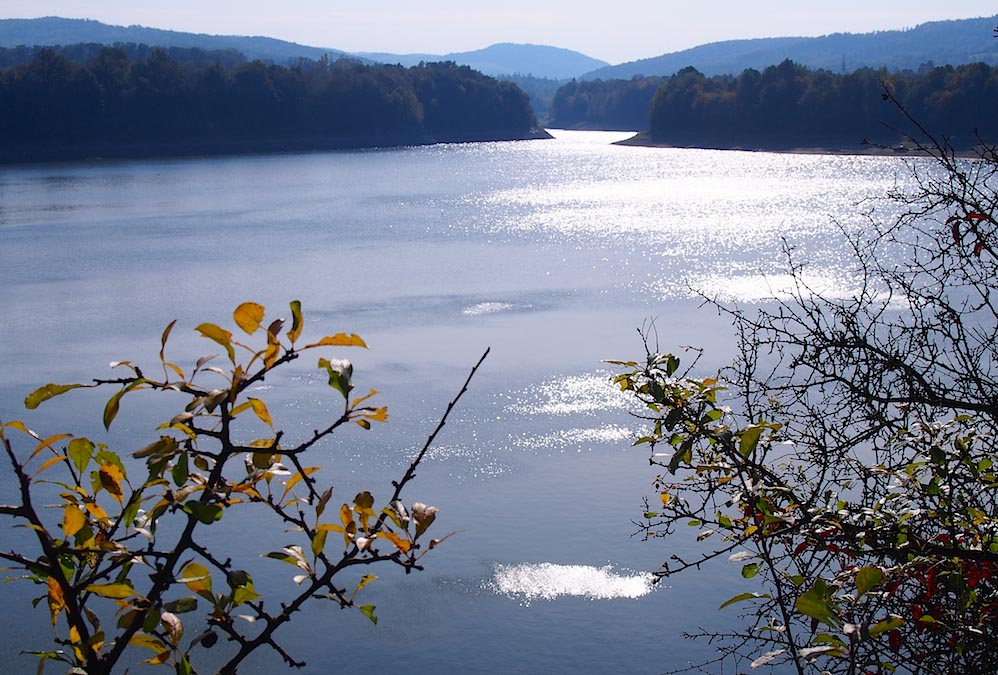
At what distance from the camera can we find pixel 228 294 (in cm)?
1527

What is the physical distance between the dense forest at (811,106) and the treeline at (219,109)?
17197mm

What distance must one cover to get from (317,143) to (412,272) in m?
47.8

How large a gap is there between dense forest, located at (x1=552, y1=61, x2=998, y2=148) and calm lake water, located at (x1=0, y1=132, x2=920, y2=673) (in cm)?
741

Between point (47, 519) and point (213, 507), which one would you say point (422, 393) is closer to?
point (47, 519)

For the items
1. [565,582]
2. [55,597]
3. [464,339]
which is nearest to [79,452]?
[55,597]

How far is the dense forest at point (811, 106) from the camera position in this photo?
38719mm

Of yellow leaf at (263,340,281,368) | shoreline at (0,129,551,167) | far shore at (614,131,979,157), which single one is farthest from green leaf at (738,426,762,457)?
shoreline at (0,129,551,167)

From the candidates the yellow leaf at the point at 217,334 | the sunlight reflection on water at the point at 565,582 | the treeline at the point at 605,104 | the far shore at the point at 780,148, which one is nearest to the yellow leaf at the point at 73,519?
the yellow leaf at the point at 217,334

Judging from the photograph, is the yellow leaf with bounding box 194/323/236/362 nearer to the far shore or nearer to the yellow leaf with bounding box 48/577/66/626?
the yellow leaf with bounding box 48/577/66/626

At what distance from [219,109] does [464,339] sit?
173ft

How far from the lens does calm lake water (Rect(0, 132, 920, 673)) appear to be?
5.83 m

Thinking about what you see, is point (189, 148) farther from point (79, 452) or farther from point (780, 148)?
point (79, 452)

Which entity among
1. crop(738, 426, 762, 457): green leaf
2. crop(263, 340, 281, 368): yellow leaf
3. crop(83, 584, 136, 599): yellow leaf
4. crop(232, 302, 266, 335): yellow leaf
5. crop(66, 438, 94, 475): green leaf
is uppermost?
crop(232, 302, 266, 335): yellow leaf

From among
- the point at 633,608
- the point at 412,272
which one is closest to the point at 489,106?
the point at 412,272
